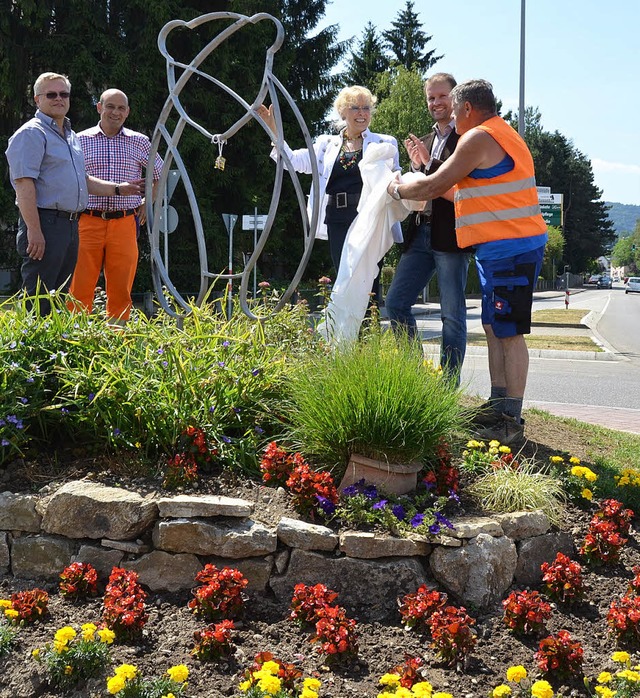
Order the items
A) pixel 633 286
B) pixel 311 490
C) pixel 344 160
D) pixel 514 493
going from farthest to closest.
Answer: pixel 633 286 < pixel 344 160 < pixel 514 493 < pixel 311 490

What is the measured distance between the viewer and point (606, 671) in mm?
2459

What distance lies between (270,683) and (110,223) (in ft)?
12.7

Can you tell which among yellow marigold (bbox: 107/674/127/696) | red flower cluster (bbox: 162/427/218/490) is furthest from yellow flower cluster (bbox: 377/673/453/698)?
red flower cluster (bbox: 162/427/218/490)

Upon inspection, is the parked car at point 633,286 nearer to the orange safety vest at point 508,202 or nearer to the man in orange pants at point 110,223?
the man in orange pants at point 110,223

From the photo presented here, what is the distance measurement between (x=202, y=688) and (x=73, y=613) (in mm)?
633

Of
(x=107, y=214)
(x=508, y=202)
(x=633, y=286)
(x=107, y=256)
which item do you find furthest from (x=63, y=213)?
(x=633, y=286)

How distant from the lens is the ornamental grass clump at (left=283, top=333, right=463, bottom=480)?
3.05 m

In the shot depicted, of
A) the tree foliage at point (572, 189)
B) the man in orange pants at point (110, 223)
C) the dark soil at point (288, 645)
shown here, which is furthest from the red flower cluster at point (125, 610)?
the tree foliage at point (572, 189)

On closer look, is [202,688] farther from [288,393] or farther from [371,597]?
[288,393]

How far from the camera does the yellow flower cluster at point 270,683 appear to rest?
6.77ft

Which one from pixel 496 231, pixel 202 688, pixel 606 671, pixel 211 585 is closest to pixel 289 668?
pixel 202 688

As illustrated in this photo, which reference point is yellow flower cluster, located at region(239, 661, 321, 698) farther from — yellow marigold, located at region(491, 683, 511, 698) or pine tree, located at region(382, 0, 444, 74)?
pine tree, located at region(382, 0, 444, 74)

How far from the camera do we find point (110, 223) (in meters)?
5.28

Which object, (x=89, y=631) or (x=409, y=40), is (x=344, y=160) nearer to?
(x=89, y=631)
